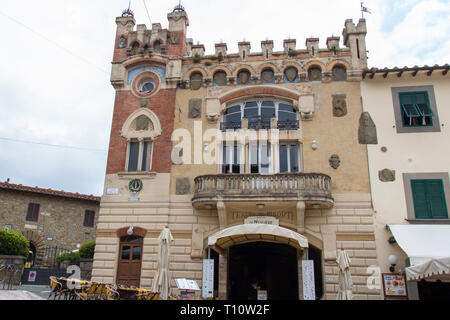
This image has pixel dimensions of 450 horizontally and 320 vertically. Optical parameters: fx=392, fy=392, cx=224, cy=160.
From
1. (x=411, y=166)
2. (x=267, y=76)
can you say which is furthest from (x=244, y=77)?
(x=411, y=166)

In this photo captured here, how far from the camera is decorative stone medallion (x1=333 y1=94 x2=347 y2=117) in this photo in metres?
19.3

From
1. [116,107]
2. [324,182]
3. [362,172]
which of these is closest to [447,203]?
[362,172]

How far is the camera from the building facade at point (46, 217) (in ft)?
96.0

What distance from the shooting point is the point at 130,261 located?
18344 millimetres

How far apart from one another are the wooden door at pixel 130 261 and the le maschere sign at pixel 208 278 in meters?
3.30

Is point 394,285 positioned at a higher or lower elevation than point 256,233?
lower

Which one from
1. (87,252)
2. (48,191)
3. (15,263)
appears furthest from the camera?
(48,191)

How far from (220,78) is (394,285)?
1286 cm

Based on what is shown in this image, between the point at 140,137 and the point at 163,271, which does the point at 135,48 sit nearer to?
the point at 140,137

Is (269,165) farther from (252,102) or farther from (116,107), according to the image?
(116,107)

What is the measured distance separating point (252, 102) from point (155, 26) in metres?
7.11

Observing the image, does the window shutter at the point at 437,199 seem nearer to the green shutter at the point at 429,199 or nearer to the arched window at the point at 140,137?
the green shutter at the point at 429,199
